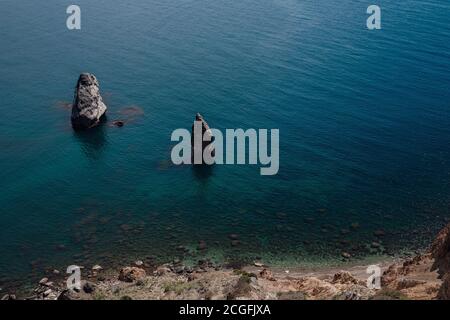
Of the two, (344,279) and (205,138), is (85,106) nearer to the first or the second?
(205,138)

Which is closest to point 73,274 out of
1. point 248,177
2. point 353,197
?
point 248,177

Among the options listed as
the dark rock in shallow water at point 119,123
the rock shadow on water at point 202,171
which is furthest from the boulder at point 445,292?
the dark rock in shallow water at point 119,123

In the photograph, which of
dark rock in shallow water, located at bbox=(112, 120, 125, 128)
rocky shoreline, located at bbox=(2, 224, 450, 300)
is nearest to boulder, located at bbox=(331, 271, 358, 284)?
rocky shoreline, located at bbox=(2, 224, 450, 300)

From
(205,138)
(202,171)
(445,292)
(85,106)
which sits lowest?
(445,292)

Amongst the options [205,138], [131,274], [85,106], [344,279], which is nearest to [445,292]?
[344,279]

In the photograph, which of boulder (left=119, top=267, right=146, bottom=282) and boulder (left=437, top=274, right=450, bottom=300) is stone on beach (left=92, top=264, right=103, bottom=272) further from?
boulder (left=437, top=274, right=450, bottom=300)

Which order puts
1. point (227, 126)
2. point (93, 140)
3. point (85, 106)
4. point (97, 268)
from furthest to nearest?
point (85, 106), point (227, 126), point (93, 140), point (97, 268)
